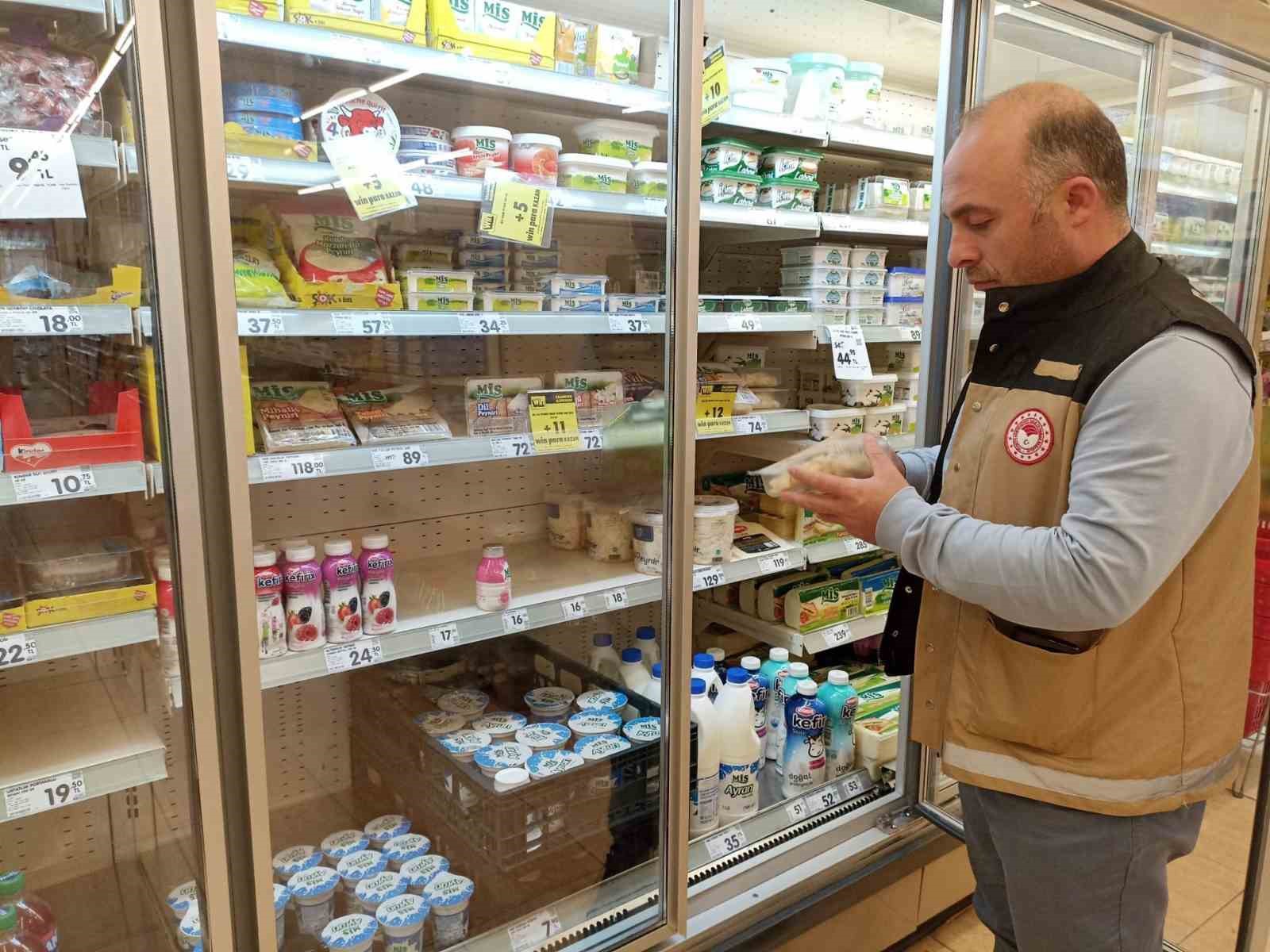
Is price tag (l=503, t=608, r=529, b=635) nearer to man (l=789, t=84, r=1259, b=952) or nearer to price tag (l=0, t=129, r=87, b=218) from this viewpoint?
man (l=789, t=84, r=1259, b=952)

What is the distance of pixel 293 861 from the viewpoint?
5.62 ft

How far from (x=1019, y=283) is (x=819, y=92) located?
48.8 inches

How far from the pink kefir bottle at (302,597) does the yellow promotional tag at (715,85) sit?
3.99 ft

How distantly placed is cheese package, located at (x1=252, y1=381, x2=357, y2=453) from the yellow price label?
46 cm

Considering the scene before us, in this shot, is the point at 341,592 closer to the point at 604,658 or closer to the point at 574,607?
the point at 574,607

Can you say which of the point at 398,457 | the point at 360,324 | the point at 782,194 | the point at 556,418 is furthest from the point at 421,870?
the point at 782,194

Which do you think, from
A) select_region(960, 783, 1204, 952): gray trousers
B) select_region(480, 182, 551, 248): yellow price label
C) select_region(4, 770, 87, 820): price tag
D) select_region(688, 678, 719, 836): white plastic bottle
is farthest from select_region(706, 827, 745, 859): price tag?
select_region(480, 182, 551, 248): yellow price label

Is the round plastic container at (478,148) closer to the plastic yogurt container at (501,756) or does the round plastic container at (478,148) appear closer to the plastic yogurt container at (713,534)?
the plastic yogurt container at (713,534)

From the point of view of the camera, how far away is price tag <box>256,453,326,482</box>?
4.66 ft

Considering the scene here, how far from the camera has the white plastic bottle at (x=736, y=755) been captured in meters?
2.13

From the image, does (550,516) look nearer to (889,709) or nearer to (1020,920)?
(889,709)

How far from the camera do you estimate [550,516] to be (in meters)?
2.29

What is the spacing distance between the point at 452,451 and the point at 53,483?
628 mm

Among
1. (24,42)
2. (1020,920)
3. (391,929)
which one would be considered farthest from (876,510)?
(24,42)
